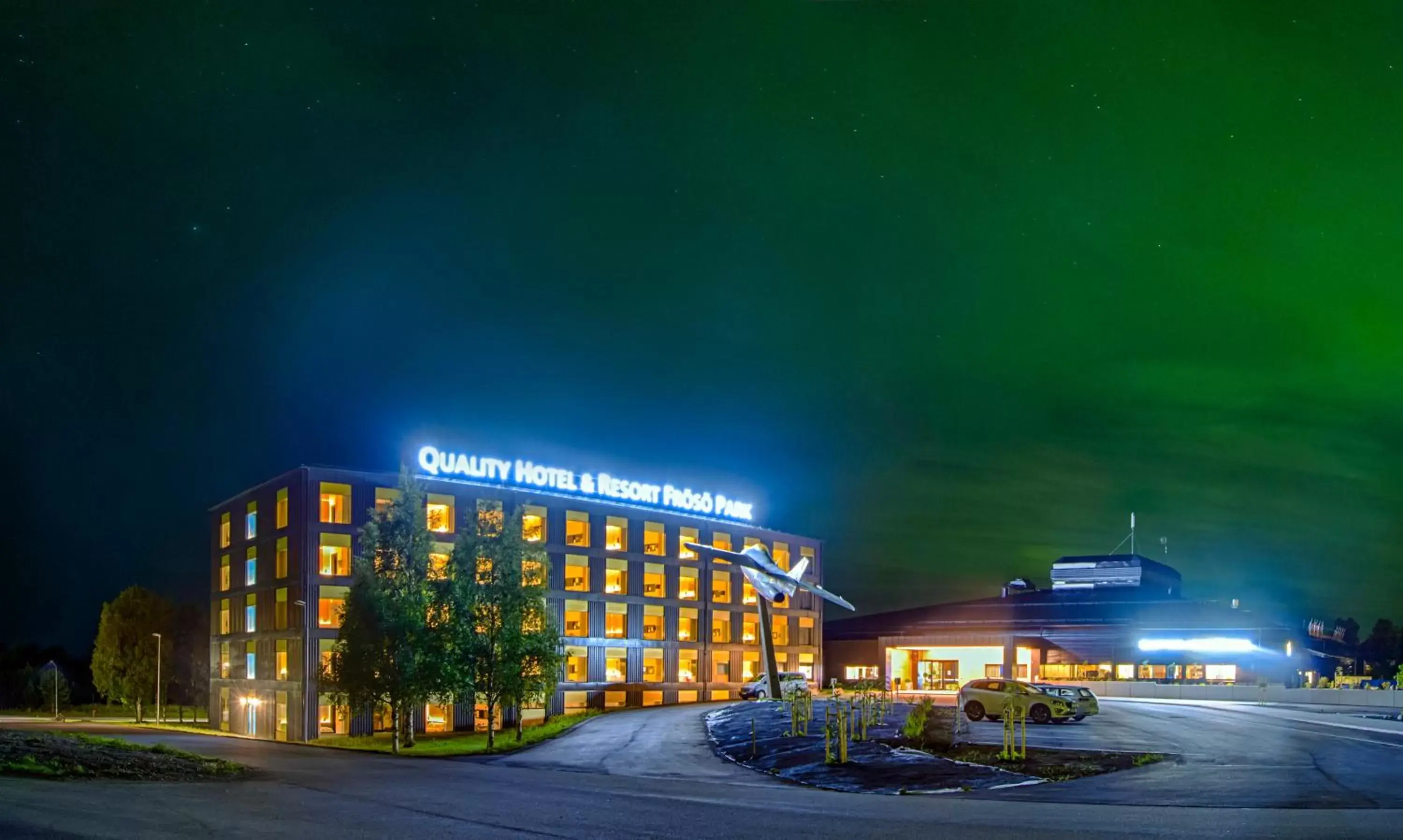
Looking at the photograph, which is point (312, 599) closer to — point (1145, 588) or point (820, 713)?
point (820, 713)

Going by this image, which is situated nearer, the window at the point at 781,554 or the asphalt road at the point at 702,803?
the asphalt road at the point at 702,803

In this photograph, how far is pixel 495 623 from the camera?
60.4 meters

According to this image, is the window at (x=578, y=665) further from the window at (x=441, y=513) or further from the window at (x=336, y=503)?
the window at (x=336, y=503)

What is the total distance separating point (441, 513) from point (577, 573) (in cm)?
1369

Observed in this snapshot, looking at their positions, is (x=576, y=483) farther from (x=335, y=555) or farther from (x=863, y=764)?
(x=863, y=764)

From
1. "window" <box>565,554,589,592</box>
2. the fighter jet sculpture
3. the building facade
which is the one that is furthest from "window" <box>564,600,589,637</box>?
the fighter jet sculpture

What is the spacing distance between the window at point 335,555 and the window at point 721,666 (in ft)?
122

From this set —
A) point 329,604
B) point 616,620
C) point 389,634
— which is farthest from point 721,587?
point 389,634

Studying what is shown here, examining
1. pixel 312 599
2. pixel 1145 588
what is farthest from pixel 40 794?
pixel 1145 588

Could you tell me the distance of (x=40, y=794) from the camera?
25.0 m

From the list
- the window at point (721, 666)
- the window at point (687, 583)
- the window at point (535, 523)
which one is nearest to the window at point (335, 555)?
the window at point (535, 523)

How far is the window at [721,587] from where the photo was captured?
360ft

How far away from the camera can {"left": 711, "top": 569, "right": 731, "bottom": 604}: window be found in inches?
4323

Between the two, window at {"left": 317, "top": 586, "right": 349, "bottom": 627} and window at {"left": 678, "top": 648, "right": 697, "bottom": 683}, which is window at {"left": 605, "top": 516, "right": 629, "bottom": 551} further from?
window at {"left": 317, "top": 586, "right": 349, "bottom": 627}
